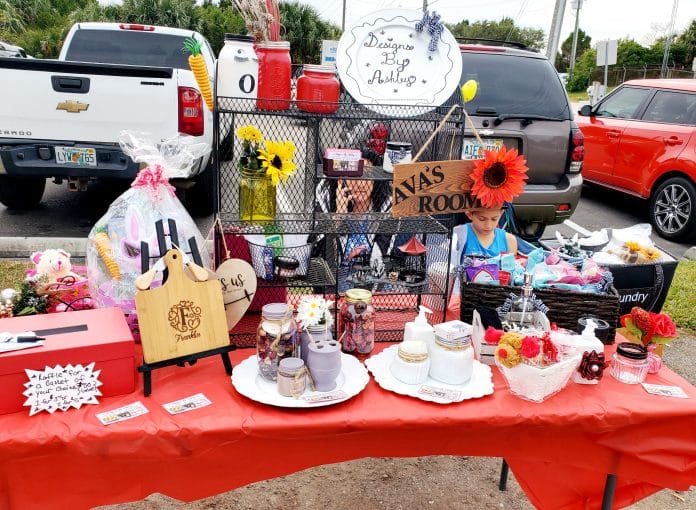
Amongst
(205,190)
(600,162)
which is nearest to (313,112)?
(205,190)

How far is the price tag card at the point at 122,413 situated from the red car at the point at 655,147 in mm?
5934

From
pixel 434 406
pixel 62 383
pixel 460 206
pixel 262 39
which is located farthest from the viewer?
pixel 460 206

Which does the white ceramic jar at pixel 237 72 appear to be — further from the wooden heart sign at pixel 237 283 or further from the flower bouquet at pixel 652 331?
the flower bouquet at pixel 652 331

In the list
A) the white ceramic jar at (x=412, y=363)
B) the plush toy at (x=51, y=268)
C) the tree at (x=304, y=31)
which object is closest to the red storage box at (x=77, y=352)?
the plush toy at (x=51, y=268)

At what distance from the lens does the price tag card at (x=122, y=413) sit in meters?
1.36

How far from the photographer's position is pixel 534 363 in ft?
4.94

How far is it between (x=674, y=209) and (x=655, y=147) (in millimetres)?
699

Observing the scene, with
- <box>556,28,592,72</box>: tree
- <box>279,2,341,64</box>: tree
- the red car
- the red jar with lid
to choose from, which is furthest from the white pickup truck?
<box>556,28,592,72</box>: tree

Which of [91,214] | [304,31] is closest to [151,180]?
[91,214]

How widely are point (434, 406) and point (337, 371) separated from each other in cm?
27

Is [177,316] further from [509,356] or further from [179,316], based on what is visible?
[509,356]

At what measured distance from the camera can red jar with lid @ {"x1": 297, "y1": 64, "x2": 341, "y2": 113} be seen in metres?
1.70

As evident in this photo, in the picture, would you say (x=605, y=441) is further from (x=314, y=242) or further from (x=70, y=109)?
(x=70, y=109)

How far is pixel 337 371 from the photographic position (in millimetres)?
1507
